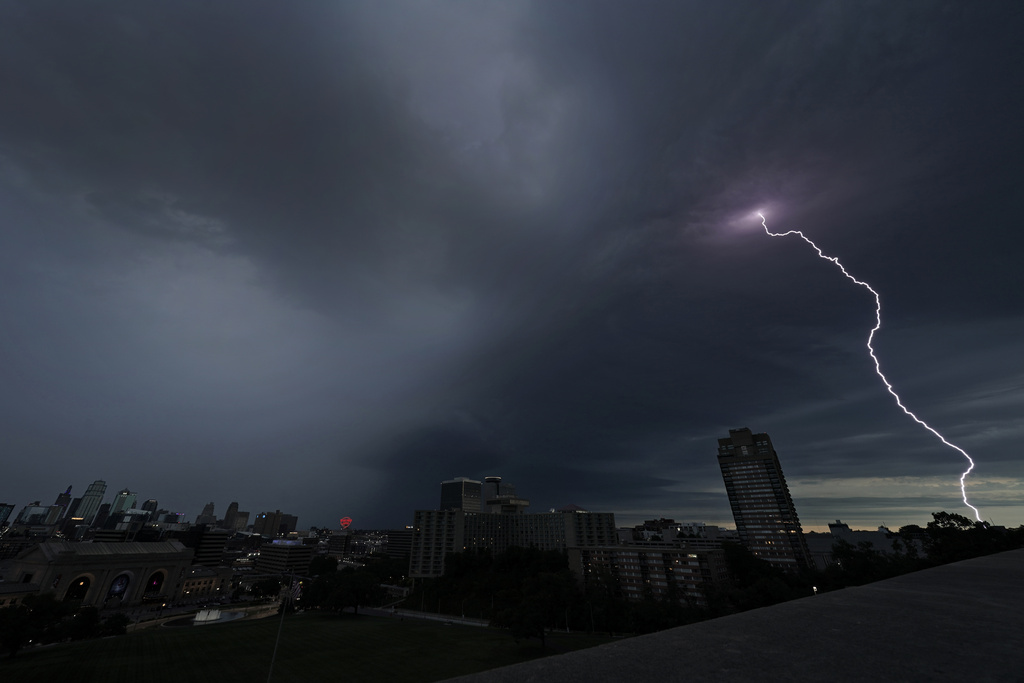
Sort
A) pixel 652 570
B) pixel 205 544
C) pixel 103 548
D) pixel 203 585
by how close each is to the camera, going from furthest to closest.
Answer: pixel 205 544
pixel 203 585
pixel 103 548
pixel 652 570

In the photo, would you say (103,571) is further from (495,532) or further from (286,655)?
(495,532)

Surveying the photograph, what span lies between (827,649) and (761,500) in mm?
178644

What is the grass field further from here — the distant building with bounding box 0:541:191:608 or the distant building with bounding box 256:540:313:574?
the distant building with bounding box 256:540:313:574

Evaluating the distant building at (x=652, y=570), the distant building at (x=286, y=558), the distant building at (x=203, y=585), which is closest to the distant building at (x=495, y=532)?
the distant building at (x=652, y=570)

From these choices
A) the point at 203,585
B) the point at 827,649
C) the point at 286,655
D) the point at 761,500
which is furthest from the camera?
the point at 761,500

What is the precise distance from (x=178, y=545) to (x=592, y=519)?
147002mm

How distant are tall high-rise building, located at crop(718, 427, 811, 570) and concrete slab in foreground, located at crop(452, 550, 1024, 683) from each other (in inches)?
6326

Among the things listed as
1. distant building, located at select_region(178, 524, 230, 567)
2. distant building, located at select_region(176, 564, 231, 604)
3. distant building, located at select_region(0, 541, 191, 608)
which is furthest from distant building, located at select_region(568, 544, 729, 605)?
distant building, located at select_region(178, 524, 230, 567)

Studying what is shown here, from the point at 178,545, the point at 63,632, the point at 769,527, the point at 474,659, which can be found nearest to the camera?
the point at 474,659

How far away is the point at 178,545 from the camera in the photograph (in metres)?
131

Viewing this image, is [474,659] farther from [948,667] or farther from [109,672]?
[948,667]

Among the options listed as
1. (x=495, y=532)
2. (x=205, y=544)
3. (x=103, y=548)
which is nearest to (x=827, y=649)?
(x=495, y=532)

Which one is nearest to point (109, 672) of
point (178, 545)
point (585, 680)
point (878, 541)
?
point (585, 680)

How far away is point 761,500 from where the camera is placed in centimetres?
14512
